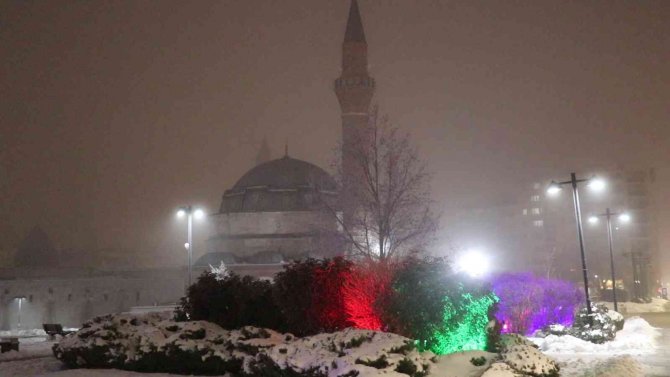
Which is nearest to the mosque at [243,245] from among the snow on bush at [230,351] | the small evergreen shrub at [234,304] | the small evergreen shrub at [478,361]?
the small evergreen shrub at [234,304]

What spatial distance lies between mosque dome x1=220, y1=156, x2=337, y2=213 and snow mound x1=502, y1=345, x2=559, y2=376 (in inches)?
1557

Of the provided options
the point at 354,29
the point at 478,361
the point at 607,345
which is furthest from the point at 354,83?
the point at 478,361

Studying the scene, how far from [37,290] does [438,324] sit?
124 ft

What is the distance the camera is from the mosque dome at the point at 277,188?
53062 mm

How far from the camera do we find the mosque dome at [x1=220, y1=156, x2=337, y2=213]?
174 feet

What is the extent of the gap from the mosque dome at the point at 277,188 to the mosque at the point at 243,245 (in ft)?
0.27

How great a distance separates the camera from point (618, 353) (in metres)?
16.4

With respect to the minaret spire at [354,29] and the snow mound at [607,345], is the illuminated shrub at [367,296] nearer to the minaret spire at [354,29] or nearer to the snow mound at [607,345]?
the snow mound at [607,345]

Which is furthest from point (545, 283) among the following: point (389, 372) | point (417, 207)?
point (389, 372)

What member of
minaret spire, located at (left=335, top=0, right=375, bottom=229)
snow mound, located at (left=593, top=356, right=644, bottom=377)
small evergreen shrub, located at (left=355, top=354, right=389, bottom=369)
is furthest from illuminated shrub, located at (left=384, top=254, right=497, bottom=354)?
minaret spire, located at (left=335, top=0, right=375, bottom=229)

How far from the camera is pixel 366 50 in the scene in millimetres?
50188

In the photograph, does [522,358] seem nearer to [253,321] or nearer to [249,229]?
[253,321]

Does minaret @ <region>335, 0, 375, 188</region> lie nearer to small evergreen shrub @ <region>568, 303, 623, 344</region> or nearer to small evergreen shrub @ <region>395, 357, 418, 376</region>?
small evergreen shrub @ <region>568, 303, 623, 344</region>

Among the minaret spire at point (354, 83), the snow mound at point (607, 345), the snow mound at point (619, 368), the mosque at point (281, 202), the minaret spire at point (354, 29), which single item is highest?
the minaret spire at point (354, 29)
